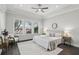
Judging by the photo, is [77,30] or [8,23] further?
[77,30]

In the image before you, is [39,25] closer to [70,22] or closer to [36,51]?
[36,51]

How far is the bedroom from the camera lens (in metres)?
2.72

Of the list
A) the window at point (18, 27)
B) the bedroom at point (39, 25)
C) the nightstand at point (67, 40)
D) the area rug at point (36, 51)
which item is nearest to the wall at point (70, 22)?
the bedroom at point (39, 25)

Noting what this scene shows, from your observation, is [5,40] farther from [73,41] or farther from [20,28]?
[73,41]

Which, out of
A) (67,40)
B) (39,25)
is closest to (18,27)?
(39,25)

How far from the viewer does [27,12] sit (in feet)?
12.5

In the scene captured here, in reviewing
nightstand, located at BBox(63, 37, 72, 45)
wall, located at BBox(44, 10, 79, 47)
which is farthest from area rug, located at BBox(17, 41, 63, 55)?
wall, located at BBox(44, 10, 79, 47)

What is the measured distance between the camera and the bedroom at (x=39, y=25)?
2.72 meters

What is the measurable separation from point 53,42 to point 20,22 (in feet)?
6.81

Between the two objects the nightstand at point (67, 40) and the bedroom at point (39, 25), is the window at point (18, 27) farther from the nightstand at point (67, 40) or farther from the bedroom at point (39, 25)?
the nightstand at point (67, 40)

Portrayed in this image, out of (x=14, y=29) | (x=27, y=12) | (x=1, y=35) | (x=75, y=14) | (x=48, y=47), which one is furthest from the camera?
(x=27, y=12)

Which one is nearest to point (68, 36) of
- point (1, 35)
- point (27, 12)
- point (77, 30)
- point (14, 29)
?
point (77, 30)

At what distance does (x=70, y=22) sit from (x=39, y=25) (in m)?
1.91

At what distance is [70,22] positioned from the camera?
12.3ft
